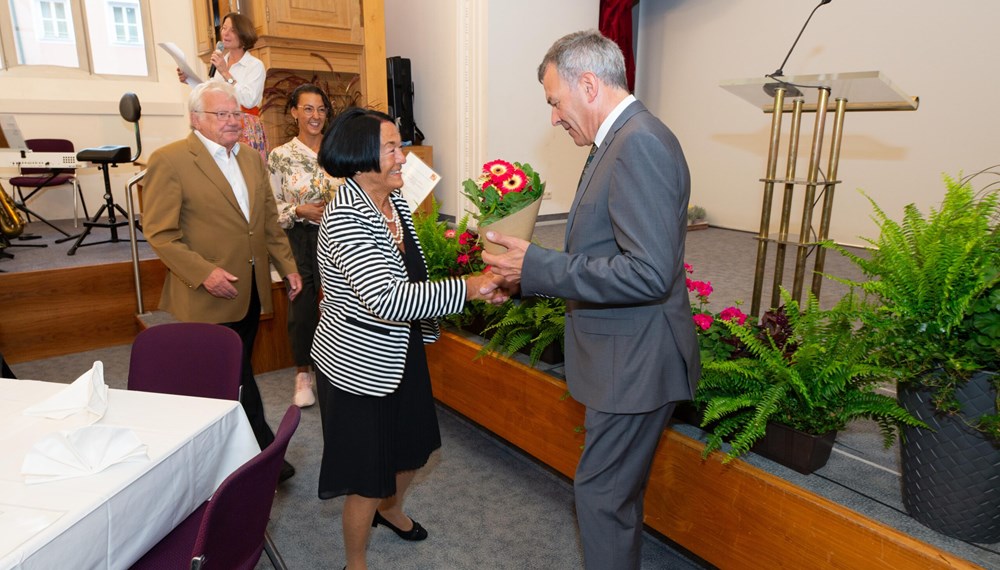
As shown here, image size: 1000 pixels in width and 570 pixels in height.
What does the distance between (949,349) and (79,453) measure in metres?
1.95

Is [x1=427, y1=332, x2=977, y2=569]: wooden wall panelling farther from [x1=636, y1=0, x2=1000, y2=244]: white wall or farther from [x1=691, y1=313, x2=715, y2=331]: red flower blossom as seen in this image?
[x1=636, y1=0, x2=1000, y2=244]: white wall

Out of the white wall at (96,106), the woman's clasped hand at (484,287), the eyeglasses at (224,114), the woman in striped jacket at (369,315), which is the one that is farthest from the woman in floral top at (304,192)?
the white wall at (96,106)

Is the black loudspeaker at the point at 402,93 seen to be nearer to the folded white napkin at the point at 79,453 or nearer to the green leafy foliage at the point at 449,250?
the green leafy foliage at the point at 449,250

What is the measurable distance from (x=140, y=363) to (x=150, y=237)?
54cm

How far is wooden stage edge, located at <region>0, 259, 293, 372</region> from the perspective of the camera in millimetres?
4145

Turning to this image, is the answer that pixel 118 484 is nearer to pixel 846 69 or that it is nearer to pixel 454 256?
pixel 454 256

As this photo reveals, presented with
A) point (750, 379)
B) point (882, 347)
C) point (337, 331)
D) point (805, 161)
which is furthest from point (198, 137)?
point (805, 161)

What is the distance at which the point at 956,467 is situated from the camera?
146 centimetres

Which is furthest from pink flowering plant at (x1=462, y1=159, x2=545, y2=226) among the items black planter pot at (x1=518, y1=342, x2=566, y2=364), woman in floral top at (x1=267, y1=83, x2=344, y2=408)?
woman in floral top at (x1=267, y1=83, x2=344, y2=408)

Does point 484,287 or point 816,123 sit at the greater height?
point 816,123

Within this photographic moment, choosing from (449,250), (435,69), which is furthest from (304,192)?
(435,69)

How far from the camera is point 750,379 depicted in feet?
6.29

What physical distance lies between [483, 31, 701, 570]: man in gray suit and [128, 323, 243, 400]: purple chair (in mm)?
1063

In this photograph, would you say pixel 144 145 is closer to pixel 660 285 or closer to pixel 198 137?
pixel 198 137
